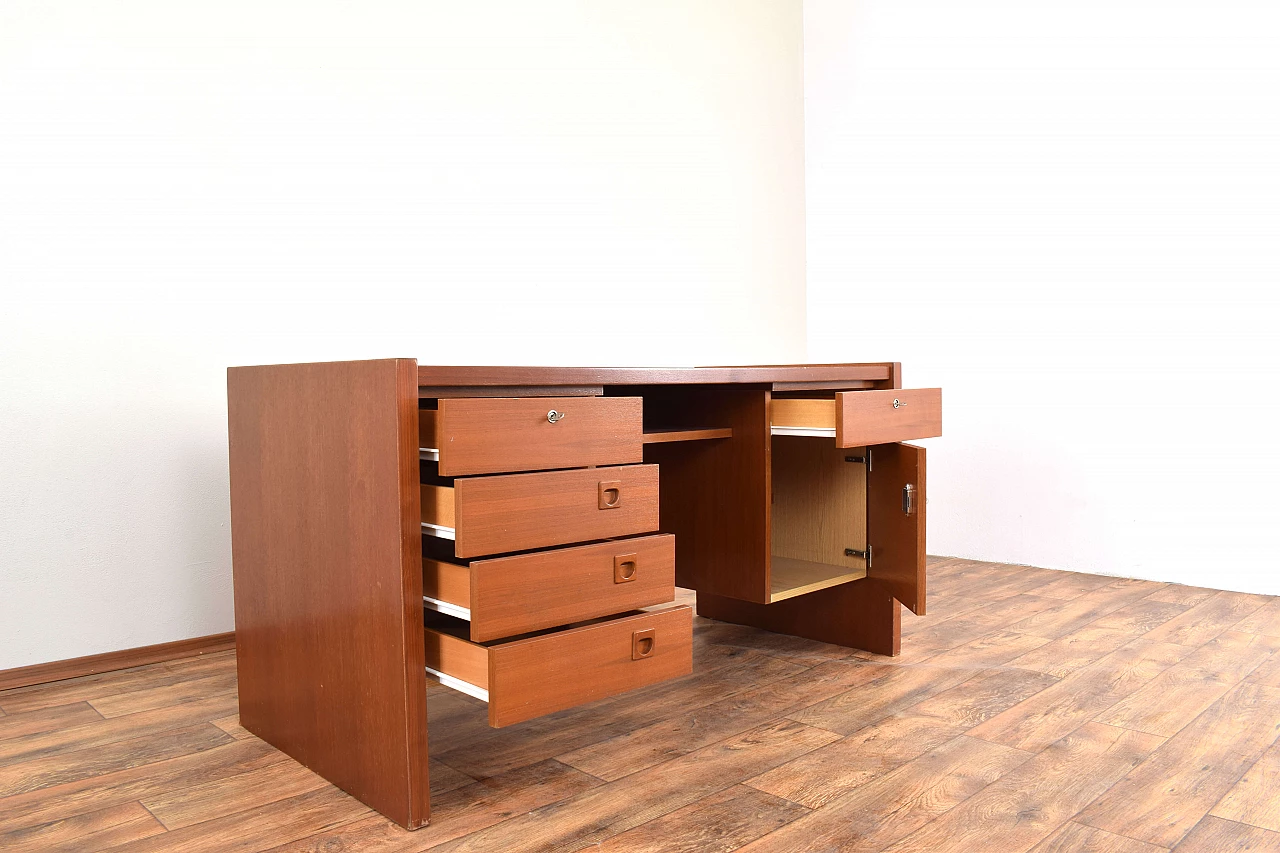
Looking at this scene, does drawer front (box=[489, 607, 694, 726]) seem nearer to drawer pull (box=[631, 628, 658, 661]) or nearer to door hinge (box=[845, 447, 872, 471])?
drawer pull (box=[631, 628, 658, 661])

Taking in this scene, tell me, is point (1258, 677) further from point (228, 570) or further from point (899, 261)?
point (228, 570)

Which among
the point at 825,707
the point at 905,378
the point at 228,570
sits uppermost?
the point at 905,378

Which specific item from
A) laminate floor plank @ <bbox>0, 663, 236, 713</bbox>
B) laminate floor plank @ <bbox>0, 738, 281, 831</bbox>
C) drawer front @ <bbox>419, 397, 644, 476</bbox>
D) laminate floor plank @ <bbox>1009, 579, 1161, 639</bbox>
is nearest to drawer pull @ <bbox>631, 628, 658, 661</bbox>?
drawer front @ <bbox>419, 397, 644, 476</bbox>

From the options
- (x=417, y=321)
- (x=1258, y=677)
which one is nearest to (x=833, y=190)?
(x=417, y=321)

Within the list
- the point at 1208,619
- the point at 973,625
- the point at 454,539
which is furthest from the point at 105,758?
the point at 1208,619

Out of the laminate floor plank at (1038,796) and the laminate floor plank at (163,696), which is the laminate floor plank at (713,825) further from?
the laminate floor plank at (163,696)

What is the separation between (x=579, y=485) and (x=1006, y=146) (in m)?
2.39

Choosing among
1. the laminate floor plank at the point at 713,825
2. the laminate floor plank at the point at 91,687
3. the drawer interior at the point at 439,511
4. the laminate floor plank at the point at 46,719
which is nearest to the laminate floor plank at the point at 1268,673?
the laminate floor plank at the point at 713,825

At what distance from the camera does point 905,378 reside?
3521mm

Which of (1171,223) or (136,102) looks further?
(1171,223)

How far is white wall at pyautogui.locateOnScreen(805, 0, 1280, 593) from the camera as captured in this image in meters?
2.75

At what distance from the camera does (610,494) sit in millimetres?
1565

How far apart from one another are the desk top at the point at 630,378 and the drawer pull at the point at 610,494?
0.53 ft

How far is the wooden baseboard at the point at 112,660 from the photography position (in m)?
2.03
